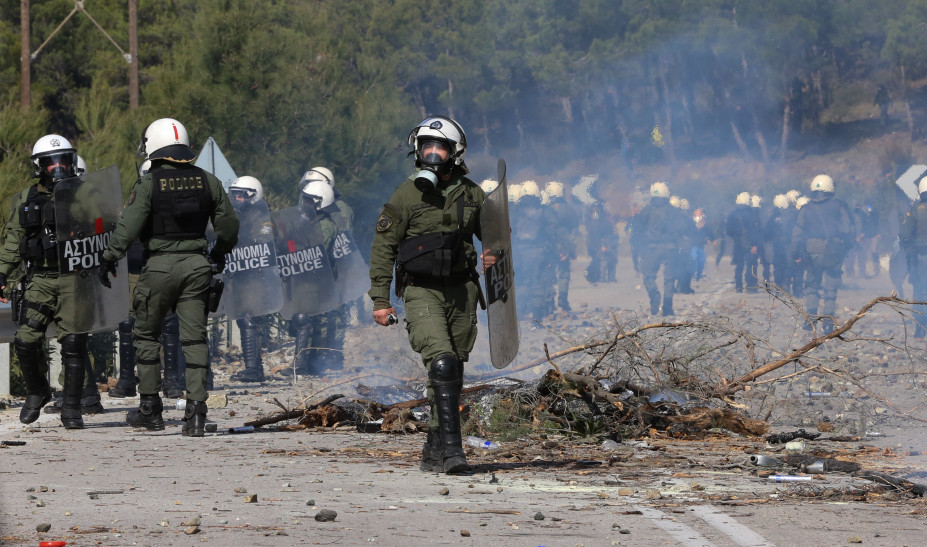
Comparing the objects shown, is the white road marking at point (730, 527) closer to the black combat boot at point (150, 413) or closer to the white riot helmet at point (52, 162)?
the black combat boot at point (150, 413)

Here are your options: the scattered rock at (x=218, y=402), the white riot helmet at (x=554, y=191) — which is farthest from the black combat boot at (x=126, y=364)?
the white riot helmet at (x=554, y=191)

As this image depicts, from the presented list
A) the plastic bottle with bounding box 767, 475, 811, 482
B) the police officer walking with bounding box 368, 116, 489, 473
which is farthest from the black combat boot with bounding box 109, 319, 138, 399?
the plastic bottle with bounding box 767, 475, 811, 482

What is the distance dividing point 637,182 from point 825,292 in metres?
24.0

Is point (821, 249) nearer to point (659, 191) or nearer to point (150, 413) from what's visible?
point (659, 191)

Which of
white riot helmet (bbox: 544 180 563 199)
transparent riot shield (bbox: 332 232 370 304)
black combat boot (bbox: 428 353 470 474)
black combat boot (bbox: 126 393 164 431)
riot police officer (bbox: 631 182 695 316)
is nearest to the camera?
black combat boot (bbox: 428 353 470 474)

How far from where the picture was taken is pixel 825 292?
65.7 feet

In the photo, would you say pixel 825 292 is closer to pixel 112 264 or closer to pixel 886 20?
pixel 112 264

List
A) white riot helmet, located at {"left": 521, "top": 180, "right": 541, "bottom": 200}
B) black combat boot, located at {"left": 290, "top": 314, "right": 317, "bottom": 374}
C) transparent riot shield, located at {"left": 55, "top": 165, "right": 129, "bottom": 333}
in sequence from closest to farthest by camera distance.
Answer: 1. transparent riot shield, located at {"left": 55, "top": 165, "right": 129, "bottom": 333}
2. black combat boot, located at {"left": 290, "top": 314, "right": 317, "bottom": 374}
3. white riot helmet, located at {"left": 521, "top": 180, "right": 541, "bottom": 200}

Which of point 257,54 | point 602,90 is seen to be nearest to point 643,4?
point 602,90

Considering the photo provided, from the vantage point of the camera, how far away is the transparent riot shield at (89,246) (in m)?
8.81

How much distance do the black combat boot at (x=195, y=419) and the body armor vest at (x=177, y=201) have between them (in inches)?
37.7

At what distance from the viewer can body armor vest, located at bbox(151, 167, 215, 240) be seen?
820 cm

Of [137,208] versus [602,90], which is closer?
[137,208]

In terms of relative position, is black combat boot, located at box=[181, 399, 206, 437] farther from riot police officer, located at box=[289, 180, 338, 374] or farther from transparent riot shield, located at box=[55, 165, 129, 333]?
riot police officer, located at box=[289, 180, 338, 374]
